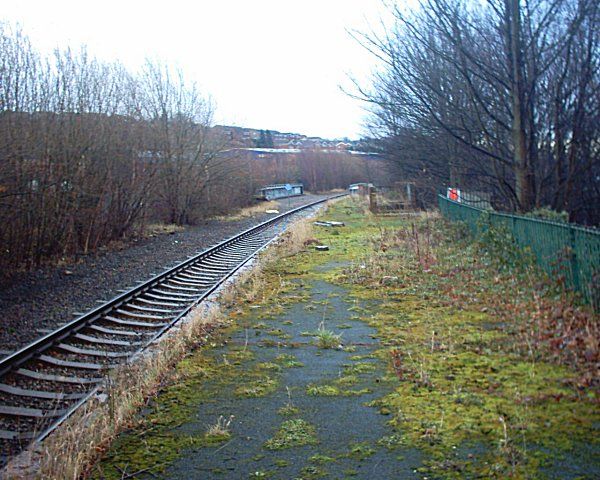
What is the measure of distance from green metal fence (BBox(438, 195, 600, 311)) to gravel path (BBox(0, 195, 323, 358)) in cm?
746

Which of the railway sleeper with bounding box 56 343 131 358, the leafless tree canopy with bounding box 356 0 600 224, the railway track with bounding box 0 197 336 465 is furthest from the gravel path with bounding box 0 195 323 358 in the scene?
the leafless tree canopy with bounding box 356 0 600 224

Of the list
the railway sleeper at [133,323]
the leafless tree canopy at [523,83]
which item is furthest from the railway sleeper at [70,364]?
the leafless tree canopy at [523,83]

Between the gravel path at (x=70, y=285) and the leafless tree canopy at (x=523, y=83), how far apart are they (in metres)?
7.23

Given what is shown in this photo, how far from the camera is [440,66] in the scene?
625 inches

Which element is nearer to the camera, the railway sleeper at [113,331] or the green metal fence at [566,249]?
the green metal fence at [566,249]

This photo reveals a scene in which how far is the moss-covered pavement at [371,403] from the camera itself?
181 inches

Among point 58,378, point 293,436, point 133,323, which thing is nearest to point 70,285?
point 133,323

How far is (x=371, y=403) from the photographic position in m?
5.89

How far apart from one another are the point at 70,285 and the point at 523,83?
418 inches

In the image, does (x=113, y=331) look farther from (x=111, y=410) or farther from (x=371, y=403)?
(x=371, y=403)

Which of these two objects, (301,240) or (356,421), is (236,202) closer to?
(301,240)

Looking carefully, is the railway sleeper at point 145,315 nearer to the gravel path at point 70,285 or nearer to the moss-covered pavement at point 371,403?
the gravel path at point 70,285

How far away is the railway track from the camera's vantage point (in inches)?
252

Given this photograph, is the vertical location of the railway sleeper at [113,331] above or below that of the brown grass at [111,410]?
below
